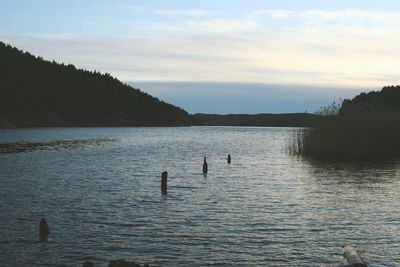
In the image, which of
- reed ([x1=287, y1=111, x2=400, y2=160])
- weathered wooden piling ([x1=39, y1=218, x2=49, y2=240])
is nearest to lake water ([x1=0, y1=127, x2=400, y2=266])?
weathered wooden piling ([x1=39, y1=218, x2=49, y2=240])

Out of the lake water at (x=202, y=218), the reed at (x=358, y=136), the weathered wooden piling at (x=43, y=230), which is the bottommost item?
the lake water at (x=202, y=218)

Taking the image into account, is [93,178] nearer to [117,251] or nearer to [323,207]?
[323,207]

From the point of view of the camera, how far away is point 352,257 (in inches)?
562

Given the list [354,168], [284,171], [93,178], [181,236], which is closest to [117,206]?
[181,236]

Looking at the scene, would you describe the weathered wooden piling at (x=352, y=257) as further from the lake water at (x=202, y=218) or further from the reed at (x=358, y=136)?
the reed at (x=358, y=136)

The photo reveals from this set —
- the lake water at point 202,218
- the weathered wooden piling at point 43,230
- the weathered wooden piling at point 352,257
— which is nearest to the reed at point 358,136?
the lake water at point 202,218

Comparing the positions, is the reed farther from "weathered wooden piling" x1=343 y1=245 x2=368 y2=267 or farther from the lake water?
"weathered wooden piling" x1=343 y1=245 x2=368 y2=267

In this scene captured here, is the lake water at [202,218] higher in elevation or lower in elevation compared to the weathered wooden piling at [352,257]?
lower

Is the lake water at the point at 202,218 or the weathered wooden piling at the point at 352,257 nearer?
the weathered wooden piling at the point at 352,257

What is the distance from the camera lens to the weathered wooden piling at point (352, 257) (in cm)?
1325

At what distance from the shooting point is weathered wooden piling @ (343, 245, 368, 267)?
13.3 metres

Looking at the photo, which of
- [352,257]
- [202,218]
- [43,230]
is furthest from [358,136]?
[43,230]

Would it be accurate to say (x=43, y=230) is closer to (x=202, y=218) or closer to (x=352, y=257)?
(x=202, y=218)

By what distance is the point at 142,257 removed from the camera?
49.4 feet
